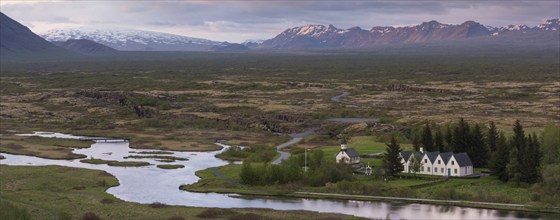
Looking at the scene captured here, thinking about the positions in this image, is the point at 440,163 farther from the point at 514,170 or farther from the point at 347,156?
the point at 347,156

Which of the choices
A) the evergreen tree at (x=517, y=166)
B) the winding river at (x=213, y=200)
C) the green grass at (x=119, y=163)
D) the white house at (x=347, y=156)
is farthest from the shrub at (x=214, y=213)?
the green grass at (x=119, y=163)

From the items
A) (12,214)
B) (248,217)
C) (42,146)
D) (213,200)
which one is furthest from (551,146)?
(42,146)

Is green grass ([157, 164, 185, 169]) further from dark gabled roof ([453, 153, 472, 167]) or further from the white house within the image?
dark gabled roof ([453, 153, 472, 167])

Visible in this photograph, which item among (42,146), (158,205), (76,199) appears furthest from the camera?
(42,146)

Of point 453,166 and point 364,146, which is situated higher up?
point 453,166

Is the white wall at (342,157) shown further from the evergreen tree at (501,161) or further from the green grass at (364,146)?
the evergreen tree at (501,161)

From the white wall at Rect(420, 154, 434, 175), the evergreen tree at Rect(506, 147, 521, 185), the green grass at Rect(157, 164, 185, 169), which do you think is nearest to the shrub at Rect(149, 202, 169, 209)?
the green grass at Rect(157, 164, 185, 169)
